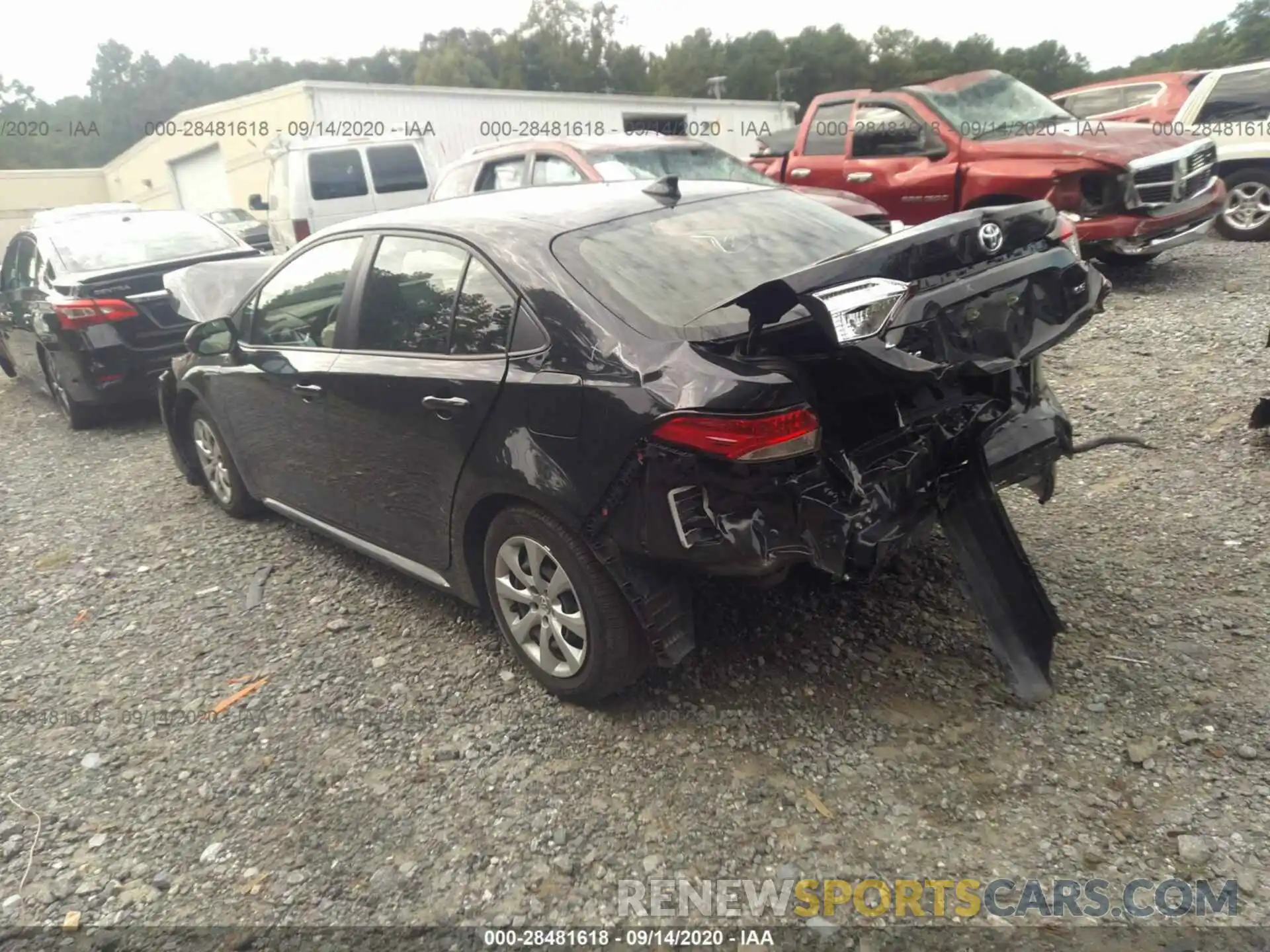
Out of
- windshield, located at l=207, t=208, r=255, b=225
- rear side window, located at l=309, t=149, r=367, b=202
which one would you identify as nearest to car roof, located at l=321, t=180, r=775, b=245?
rear side window, located at l=309, t=149, r=367, b=202

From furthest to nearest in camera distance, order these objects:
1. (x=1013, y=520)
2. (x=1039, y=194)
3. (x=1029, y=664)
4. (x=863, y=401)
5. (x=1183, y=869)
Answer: (x=1039, y=194) < (x=1013, y=520) < (x=1029, y=664) < (x=863, y=401) < (x=1183, y=869)

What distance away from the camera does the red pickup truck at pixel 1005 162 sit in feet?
23.1

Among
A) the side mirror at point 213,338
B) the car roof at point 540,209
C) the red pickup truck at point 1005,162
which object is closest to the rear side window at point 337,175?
the red pickup truck at point 1005,162

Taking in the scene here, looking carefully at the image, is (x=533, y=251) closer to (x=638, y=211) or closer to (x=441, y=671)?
(x=638, y=211)

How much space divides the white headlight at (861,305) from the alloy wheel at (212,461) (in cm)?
371

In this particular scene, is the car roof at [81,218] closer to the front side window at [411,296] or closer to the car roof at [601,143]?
the car roof at [601,143]

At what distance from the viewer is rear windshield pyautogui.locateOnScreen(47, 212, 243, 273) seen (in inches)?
285

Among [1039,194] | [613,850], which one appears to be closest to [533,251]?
[613,850]

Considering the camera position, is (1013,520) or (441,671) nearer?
(441,671)

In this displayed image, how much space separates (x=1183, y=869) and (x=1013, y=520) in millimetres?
2055

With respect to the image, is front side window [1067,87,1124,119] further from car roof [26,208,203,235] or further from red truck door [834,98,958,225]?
car roof [26,208,203,235]

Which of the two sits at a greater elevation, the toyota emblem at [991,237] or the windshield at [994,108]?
the windshield at [994,108]

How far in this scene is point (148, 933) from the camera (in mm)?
2422

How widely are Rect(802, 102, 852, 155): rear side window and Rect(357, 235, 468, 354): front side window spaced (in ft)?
21.5
